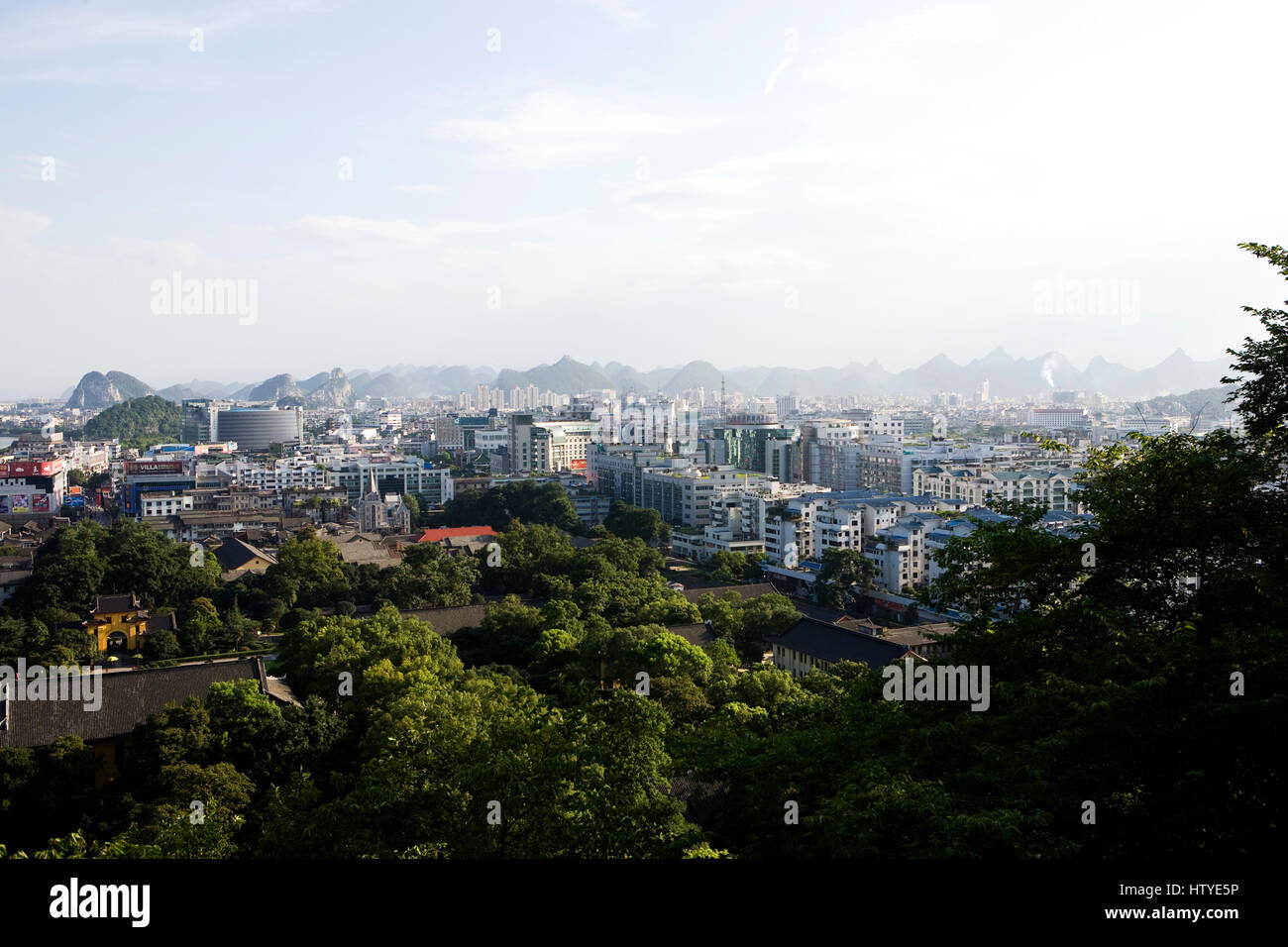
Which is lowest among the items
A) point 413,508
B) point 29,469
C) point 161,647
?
point 161,647

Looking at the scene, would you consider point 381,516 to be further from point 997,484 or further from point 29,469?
point 997,484

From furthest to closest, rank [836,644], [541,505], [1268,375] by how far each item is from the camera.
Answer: [541,505] < [836,644] < [1268,375]

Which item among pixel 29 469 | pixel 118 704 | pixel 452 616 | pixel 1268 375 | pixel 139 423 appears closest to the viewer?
pixel 1268 375

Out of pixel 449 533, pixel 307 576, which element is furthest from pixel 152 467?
pixel 307 576

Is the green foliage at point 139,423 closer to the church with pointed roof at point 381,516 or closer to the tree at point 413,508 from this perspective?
the tree at point 413,508

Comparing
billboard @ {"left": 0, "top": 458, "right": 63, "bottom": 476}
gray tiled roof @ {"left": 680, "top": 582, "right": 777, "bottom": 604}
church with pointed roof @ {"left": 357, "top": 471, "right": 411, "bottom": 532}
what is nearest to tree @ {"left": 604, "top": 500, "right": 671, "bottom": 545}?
church with pointed roof @ {"left": 357, "top": 471, "right": 411, "bottom": 532}

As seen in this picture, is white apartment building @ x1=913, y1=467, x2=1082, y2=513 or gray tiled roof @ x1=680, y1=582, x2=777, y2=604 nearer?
gray tiled roof @ x1=680, y1=582, x2=777, y2=604

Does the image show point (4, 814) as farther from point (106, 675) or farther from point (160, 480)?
point (160, 480)

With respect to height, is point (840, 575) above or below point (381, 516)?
below

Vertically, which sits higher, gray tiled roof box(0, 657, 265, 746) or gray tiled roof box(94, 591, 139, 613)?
gray tiled roof box(0, 657, 265, 746)

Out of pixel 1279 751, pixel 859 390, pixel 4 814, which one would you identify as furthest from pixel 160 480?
pixel 859 390

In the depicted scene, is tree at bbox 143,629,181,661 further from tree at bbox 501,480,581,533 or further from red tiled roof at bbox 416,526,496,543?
tree at bbox 501,480,581,533

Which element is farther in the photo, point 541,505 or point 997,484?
point 997,484

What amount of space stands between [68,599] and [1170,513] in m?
16.4
